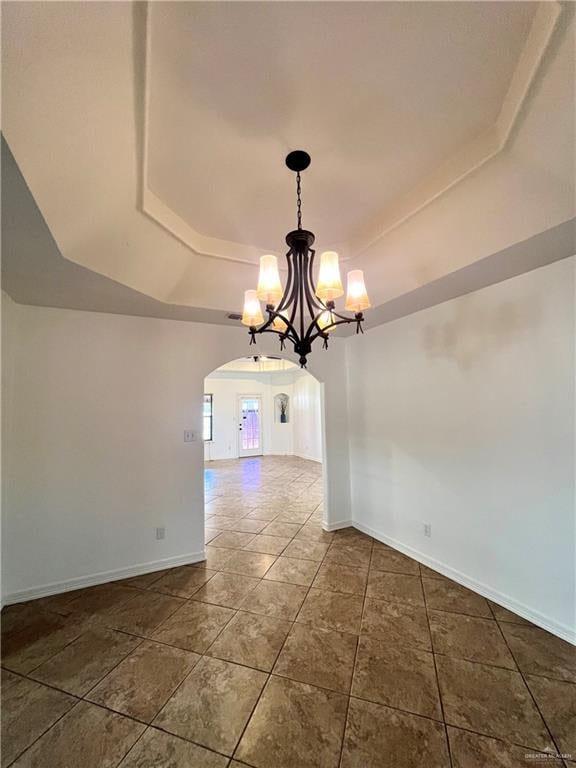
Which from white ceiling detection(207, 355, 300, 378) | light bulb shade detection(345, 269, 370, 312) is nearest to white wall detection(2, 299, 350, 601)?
light bulb shade detection(345, 269, 370, 312)

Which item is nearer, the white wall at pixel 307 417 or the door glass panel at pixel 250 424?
the white wall at pixel 307 417

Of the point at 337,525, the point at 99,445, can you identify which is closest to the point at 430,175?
the point at 99,445

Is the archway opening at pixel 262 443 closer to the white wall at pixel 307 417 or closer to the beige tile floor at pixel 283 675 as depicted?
the white wall at pixel 307 417

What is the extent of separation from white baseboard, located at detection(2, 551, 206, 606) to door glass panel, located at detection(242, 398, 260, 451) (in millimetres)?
7161

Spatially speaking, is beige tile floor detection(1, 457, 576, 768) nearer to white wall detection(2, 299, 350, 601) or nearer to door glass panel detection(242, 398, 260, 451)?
white wall detection(2, 299, 350, 601)

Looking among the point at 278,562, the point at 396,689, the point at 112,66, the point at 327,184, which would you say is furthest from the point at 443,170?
the point at 278,562

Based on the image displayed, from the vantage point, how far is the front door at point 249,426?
10492 mm

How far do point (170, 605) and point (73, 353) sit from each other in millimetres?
2518

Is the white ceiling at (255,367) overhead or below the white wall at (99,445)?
overhead

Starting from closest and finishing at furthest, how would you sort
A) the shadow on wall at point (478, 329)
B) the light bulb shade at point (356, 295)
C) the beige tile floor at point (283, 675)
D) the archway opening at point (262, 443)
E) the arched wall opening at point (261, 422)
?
the beige tile floor at point (283, 675), the light bulb shade at point (356, 295), the shadow on wall at point (478, 329), the archway opening at point (262, 443), the arched wall opening at point (261, 422)

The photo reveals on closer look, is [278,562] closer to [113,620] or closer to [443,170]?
[113,620]

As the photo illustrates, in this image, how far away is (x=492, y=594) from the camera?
8.56 feet

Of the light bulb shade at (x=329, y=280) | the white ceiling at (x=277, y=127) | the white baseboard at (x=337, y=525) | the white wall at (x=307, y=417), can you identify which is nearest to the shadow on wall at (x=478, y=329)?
the white ceiling at (x=277, y=127)

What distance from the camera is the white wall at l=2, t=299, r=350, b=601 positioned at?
278 cm
